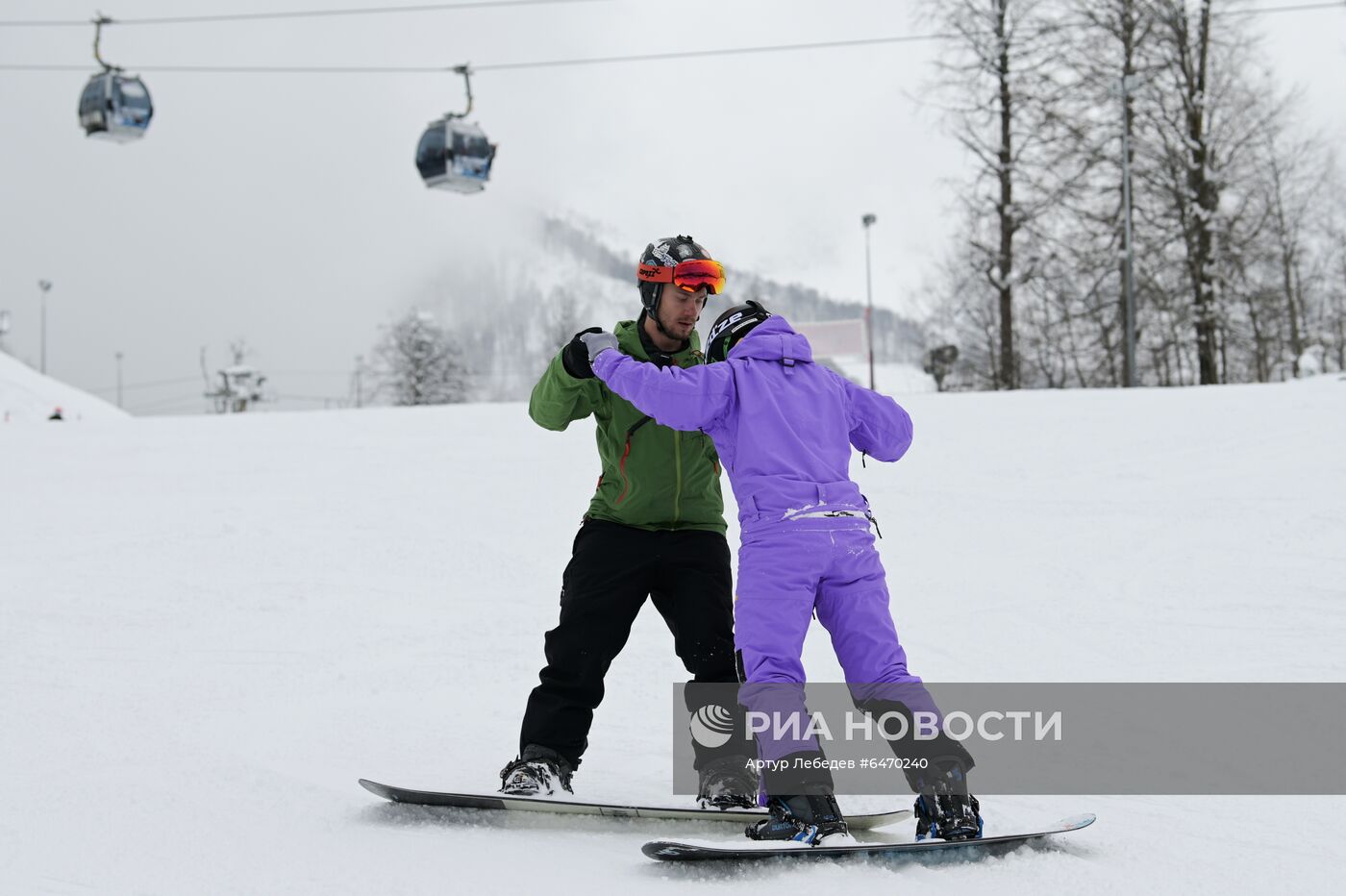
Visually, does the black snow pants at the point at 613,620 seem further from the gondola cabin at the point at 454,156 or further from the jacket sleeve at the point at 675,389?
the gondola cabin at the point at 454,156

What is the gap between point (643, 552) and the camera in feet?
11.4

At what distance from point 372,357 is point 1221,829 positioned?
6962cm

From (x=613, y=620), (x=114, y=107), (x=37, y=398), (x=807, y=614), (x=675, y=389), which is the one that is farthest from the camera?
(x=37, y=398)

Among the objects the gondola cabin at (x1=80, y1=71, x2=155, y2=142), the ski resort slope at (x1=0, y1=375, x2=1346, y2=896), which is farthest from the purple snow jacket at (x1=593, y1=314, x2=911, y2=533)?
the gondola cabin at (x1=80, y1=71, x2=155, y2=142)

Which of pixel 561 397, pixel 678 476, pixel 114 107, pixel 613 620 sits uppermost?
pixel 114 107

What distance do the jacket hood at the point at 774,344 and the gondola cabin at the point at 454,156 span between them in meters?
14.0

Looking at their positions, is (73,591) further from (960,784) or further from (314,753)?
(960,784)

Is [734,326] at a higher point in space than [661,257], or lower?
lower

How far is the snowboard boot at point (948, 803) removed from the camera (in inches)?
111

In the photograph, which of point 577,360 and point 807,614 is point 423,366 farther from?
point 807,614

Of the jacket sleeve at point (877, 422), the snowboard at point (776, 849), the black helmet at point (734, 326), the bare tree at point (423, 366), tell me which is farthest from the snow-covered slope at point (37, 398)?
the snowboard at point (776, 849)

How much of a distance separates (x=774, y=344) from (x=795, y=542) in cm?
62

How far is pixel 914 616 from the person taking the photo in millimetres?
6551

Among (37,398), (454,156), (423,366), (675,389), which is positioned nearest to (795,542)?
(675,389)
